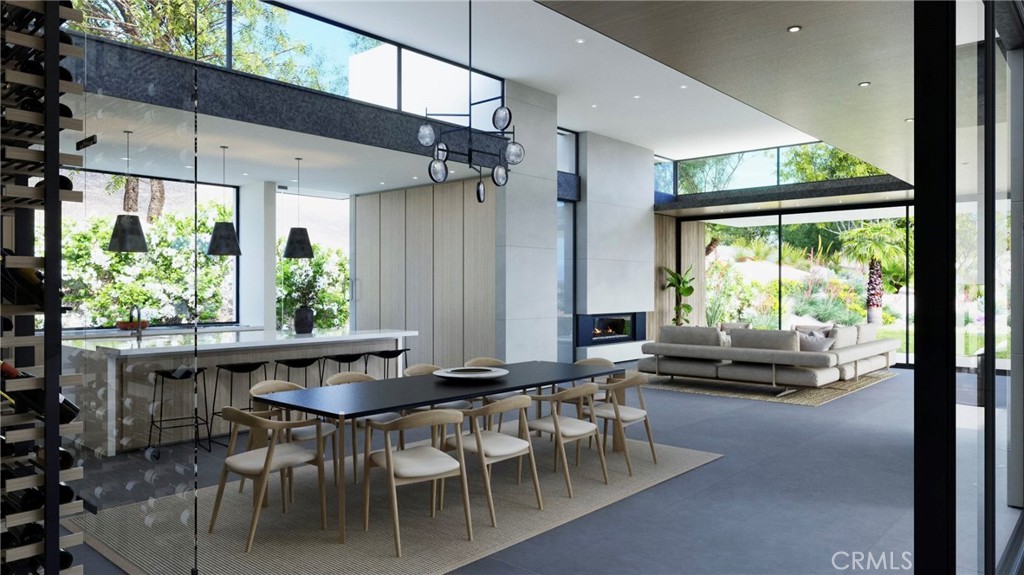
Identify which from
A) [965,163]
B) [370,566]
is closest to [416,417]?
[370,566]

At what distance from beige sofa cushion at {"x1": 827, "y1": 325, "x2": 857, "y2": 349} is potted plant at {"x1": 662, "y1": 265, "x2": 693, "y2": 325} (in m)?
4.21

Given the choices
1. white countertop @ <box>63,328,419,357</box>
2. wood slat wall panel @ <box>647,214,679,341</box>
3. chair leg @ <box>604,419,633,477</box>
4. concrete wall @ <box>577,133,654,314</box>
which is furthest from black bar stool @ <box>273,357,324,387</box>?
wood slat wall panel @ <box>647,214,679,341</box>

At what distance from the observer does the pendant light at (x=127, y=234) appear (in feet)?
6.80

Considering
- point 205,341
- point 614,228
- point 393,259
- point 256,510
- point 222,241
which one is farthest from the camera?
point 614,228

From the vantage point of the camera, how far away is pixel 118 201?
210 centimetres

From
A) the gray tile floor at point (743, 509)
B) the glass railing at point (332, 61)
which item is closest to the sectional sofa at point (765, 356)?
the gray tile floor at point (743, 509)

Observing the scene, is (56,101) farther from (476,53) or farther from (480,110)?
(480,110)

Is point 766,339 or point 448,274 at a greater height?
point 448,274

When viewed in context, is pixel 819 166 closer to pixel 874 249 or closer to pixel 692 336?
pixel 874 249

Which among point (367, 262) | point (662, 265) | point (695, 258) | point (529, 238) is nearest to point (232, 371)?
point (529, 238)

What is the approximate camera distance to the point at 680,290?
1312 cm

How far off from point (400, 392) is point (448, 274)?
501 cm

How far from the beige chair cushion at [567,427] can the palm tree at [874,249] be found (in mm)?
9838

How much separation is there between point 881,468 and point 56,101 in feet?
17.0
